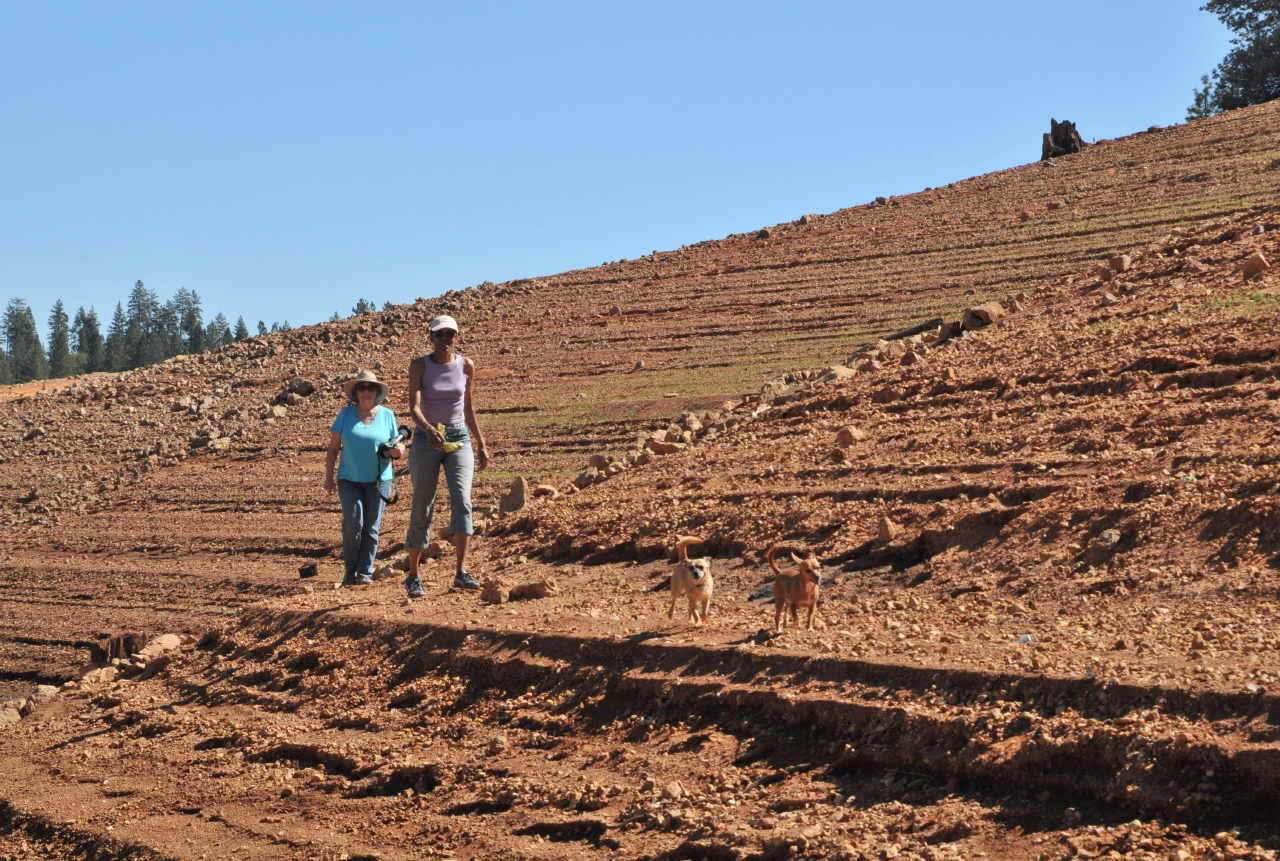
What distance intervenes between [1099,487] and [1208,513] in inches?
30.8

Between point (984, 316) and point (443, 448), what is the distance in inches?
235

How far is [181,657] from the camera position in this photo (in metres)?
9.33

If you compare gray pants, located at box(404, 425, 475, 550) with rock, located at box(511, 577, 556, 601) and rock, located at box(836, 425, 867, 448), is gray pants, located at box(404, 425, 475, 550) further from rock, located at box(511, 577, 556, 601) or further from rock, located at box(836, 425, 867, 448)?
rock, located at box(836, 425, 867, 448)

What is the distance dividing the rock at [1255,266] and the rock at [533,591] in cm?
647

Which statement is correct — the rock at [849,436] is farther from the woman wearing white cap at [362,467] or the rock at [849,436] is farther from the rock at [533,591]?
the woman wearing white cap at [362,467]

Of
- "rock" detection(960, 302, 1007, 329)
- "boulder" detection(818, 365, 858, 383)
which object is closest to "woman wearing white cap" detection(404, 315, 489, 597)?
"boulder" detection(818, 365, 858, 383)

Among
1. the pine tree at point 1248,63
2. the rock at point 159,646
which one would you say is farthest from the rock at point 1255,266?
the pine tree at point 1248,63

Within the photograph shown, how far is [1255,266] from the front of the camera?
10.7 m

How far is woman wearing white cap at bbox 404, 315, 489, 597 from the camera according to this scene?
8758mm

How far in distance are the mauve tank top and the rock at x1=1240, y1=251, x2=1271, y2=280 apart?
6.59 m

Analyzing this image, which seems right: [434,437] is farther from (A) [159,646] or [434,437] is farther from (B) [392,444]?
(A) [159,646]

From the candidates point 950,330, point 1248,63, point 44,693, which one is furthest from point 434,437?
point 1248,63

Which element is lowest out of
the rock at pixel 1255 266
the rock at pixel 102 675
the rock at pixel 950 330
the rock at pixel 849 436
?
the rock at pixel 102 675

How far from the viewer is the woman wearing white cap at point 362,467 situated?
9.48 metres
